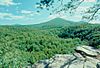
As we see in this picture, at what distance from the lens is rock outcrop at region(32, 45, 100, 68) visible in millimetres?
17750

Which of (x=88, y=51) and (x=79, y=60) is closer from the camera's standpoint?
(x=79, y=60)

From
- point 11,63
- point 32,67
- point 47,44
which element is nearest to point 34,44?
point 47,44

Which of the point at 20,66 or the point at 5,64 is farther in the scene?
the point at 20,66

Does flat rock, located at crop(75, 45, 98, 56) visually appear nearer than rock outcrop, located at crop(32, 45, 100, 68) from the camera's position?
No

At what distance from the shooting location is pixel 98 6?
13000 mm

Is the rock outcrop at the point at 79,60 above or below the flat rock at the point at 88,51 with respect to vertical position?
below

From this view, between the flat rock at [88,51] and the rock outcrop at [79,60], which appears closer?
the rock outcrop at [79,60]

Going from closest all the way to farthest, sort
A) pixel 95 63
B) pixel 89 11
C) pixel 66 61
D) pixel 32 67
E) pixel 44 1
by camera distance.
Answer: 1. pixel 44 1
2. pixel 89 11
3. pixel 95 63
4. pixel 66 61
5. pixel 32 67

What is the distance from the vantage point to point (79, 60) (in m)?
18.1

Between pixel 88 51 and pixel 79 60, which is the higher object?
pixel 88 51

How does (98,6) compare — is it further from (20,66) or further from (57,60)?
(57,60)

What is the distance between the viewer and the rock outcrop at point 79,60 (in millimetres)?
17750

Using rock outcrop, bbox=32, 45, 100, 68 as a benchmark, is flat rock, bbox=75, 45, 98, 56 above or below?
above

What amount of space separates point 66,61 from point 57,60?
843 mm
